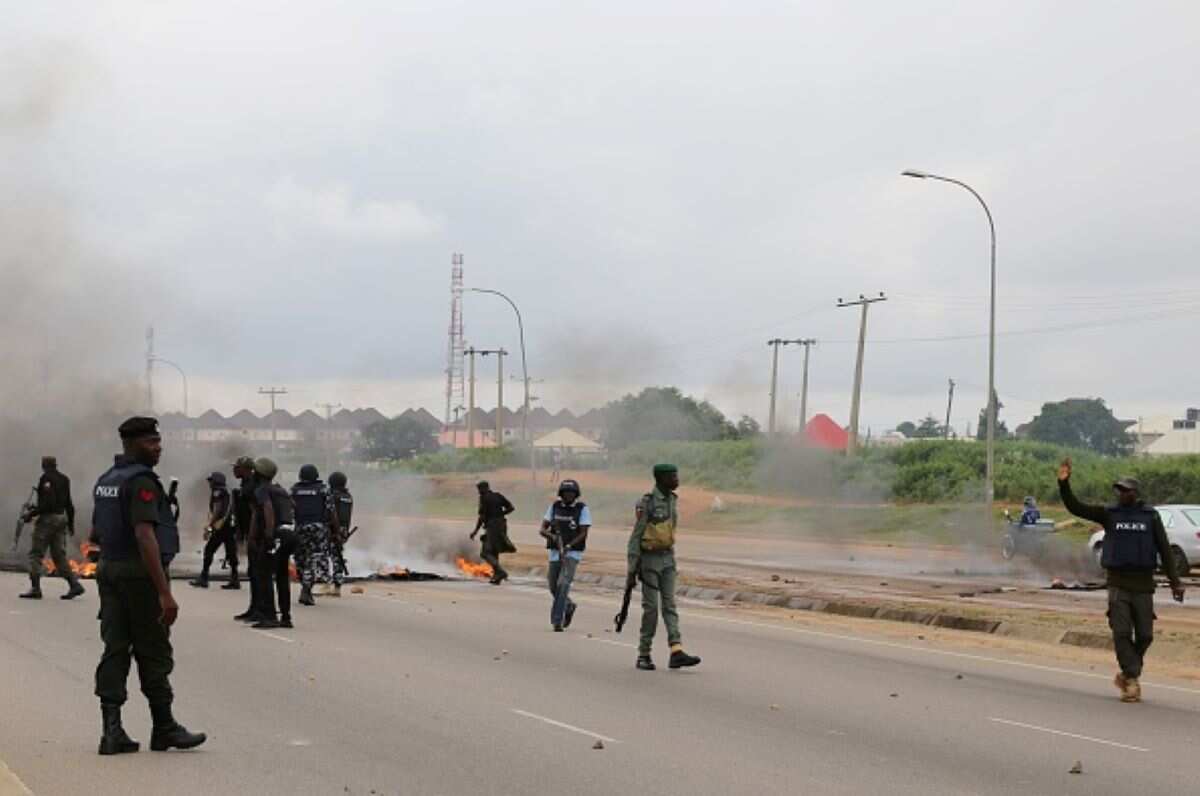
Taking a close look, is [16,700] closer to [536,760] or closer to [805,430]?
[536,760]

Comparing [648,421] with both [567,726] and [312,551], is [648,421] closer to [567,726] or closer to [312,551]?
[312,551]

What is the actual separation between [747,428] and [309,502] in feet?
152

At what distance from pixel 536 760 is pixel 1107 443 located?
135612 mm

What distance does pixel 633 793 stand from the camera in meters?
8.98

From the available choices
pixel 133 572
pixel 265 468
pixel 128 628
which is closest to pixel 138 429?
pixel 133 572

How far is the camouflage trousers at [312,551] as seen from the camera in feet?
70.8

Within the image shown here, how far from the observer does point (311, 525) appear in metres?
21.5

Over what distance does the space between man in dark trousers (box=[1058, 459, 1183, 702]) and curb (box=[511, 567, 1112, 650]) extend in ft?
19.5

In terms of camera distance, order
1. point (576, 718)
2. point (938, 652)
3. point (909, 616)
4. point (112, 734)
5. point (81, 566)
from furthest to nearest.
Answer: point (81, 566)
point (909, 616)
point (938, 652)
point (576, 718)
point (112, 734)

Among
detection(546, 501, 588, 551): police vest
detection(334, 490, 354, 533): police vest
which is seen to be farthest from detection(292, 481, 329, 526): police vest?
detection(546, 501, 588, 551): police vest

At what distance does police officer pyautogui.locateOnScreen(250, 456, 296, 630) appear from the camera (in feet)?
61.0

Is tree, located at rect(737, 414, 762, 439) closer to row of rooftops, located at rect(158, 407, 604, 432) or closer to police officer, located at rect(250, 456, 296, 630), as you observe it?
row of rooftops, located at rect(158, 407, 604, 432)

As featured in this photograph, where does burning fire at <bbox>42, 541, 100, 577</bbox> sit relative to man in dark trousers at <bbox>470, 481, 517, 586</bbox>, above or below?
below

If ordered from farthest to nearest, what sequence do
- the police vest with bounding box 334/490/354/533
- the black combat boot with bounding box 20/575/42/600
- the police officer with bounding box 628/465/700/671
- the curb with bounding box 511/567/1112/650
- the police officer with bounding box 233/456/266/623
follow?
the police vest with bounding box 334/490/354/533 < the black combat boot with bounding box 20/575/42/600 < the police officer with bounding box 233/456/266/623 < the curb with bounding box 511/567/1112/650 < the police officer with bounding box 628/465/700/671
